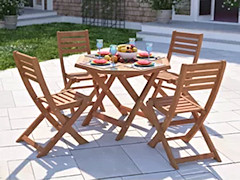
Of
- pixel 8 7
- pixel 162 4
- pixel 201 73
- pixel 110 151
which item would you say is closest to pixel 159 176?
pixel 110 151

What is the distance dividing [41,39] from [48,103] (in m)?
6.34

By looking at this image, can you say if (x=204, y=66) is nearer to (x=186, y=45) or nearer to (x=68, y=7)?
(x=186, y=45)

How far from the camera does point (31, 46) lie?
915 cm

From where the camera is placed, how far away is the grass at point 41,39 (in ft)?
27.5

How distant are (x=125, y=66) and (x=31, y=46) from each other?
17.2 ft

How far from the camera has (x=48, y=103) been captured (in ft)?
13.0

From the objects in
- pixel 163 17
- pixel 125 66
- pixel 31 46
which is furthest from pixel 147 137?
pixel 163 17

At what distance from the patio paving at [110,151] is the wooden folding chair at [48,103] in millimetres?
89

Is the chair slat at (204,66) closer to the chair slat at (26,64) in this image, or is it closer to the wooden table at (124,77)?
the wooden table at (124,77)

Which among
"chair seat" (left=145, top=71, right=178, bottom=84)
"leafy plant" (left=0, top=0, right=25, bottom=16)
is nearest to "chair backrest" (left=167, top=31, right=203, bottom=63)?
"chair seat" (left=145, top=71, right=178, bottom=84)

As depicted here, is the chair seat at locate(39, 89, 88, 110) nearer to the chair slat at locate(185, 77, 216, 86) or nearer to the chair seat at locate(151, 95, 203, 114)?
the chair seat at locate(151, 95, 203, 114)

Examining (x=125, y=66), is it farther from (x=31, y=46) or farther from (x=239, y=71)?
(x=31, y=46)

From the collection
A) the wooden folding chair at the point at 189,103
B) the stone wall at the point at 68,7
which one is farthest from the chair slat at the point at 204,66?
the stone wall at the point at 68,7

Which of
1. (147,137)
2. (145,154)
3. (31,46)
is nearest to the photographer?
(145,154)
